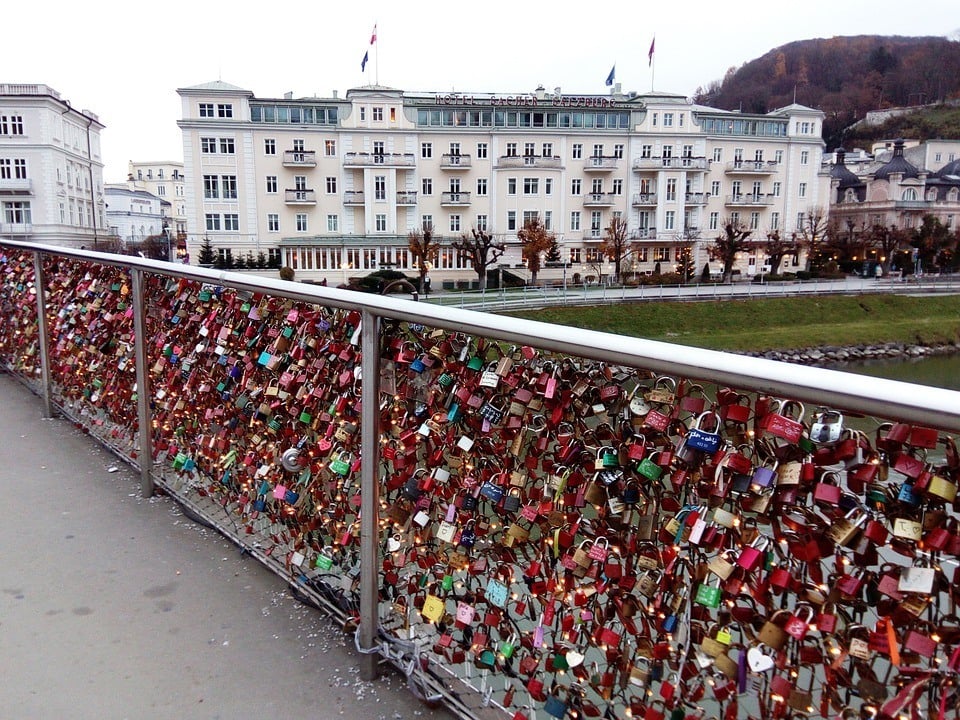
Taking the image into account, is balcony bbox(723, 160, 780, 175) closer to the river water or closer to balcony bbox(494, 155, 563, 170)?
balcony bbox(494, 155, 563, 170)

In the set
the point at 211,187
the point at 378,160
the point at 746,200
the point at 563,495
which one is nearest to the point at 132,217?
the point at 211,187

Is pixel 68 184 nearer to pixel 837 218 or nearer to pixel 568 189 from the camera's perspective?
pixel 568 189

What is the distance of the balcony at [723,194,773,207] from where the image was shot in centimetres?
4884

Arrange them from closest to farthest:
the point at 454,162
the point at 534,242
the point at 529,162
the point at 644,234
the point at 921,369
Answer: the point at 921,369, the point at 534,242, the point at 454,162, the point at 529,162, the point at 644,234

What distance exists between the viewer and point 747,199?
4891 centimetres

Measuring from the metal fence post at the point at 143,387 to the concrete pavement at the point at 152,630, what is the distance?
0.15 metres

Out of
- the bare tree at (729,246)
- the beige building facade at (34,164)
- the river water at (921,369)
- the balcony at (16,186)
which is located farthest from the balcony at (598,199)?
the balcony at (16,186)

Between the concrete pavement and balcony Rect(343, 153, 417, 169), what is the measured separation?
41237mm

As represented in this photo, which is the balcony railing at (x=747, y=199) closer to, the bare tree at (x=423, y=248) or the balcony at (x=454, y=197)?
the balcony at (x=454, y=197)

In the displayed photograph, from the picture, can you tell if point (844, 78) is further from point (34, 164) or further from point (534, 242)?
point (34, 164)

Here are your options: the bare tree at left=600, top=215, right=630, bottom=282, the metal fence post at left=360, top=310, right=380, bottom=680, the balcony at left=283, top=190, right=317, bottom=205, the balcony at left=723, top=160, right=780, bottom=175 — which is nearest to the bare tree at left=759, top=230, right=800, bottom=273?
the balcony at left=723, top=160, right=780, bottom=175

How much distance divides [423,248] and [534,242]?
646 cm

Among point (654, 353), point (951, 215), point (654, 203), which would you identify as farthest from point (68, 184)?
point (951, 215)

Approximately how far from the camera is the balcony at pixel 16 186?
47.5 m
